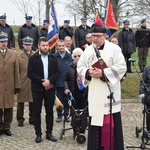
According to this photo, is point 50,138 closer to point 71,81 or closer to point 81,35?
point 71,81

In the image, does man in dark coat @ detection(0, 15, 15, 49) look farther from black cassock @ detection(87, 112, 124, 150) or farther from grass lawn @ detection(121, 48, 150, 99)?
black cassock @ detection(87, 112, 124, 150)

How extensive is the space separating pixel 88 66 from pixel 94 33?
0.53 meters

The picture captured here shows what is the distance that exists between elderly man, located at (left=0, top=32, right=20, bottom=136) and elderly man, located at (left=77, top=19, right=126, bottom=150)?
2.59m

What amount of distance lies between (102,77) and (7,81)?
306 centimetres

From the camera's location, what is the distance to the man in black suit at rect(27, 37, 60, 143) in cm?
705

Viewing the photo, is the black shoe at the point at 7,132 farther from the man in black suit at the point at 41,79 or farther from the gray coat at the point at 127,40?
the gray coat at the point at 127,40

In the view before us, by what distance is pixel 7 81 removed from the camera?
25.1 ft

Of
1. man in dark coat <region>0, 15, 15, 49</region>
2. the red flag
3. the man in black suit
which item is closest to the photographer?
the man in black suit

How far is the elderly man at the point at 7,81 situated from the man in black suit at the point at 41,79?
29.1 inches

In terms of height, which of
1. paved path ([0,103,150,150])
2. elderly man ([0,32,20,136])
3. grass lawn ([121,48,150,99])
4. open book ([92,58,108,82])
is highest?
open book ([92,58,108,82])

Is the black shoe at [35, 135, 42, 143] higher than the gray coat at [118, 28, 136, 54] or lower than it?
lower

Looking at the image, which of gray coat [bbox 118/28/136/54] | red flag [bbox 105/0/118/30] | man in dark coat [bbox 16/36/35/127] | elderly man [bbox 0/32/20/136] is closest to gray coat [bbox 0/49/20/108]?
elderly man [bbox 0/32/20/136]

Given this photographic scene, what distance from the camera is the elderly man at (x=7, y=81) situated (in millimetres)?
7609

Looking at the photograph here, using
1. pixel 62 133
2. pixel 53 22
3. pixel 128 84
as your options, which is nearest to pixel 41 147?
pixel 62 133
